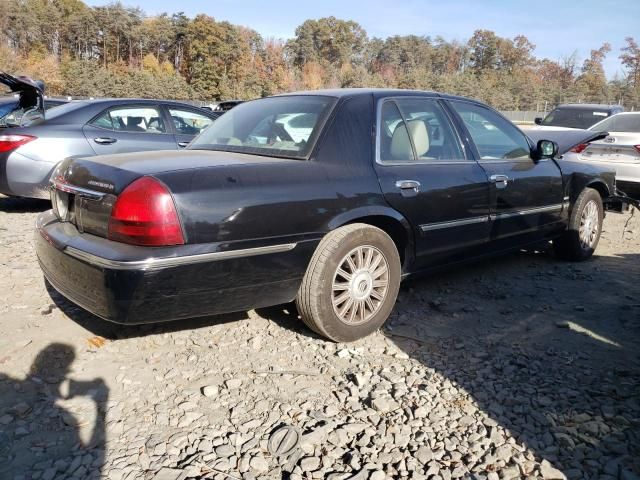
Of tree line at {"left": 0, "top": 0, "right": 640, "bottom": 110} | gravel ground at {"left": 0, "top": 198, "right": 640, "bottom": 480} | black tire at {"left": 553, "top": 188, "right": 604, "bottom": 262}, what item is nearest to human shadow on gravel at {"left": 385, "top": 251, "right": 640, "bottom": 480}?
gravel ground at {"left": 0, "top": 198, "right": 640, "bottom": 480}

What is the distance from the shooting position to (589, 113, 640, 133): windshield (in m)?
8.27

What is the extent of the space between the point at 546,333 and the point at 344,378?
1.49 m

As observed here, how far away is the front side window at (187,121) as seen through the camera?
7.10m

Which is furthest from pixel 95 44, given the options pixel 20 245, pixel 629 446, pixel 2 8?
pixel 629 446

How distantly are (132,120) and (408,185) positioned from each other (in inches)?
176

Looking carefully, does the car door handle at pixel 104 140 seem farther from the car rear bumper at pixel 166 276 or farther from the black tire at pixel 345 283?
the black tire at pixel 345 283

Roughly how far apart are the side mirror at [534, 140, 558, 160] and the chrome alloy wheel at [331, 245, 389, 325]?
2.10 metres

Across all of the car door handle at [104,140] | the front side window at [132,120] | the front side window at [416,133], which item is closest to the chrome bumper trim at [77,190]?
the front side window at [416,133]

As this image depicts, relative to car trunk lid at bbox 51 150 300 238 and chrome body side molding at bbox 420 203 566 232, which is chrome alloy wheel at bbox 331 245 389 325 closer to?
chrome body side molding at bbox 420 203 566 232

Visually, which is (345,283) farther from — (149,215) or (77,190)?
(77,190)

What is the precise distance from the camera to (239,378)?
2.90 meters

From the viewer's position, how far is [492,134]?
452cm

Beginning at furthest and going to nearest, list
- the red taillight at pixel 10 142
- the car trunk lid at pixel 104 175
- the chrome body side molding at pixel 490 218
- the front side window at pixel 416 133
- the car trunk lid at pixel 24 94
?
the car trunk lid at pixel 24 94 < the red taillight at pixel 10 142 < the chrome body side molding at pixel 490 218 < the front side window at pixel 416 133 < the car trunk lid at pixel 104 175

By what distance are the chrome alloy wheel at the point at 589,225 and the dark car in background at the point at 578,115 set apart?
634 cm
